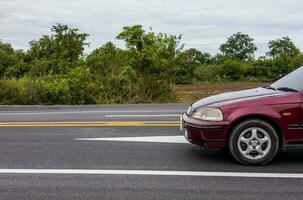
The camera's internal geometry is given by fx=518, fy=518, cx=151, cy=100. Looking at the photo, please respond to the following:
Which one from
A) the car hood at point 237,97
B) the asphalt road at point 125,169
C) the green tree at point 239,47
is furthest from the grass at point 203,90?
the green tree at point 239,47

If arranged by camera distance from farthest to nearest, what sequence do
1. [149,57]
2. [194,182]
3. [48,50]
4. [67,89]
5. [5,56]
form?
[5,56], [48,50], [149,57], [67,89], [194,182]

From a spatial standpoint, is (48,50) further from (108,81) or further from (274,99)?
(274,99)

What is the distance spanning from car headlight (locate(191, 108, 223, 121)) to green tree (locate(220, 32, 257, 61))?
8193 centimetres

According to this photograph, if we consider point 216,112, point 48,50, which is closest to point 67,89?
point 216,112

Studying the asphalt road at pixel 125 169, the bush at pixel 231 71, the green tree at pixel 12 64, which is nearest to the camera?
the asphalt road at pixel 125 169

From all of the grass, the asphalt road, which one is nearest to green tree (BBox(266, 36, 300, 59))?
the grass

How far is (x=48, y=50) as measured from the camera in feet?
123

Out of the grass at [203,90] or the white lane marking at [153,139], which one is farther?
the grass at [203,90]

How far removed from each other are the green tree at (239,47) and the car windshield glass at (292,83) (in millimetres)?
80898

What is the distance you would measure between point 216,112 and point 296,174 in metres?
1.34

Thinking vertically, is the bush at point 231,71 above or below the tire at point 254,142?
below

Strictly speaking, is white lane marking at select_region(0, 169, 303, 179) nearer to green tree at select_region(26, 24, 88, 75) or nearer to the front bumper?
the front bumper

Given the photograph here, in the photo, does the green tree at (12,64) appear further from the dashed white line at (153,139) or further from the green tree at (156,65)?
the dashed white line at (153,139)

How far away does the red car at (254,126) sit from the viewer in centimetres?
706
